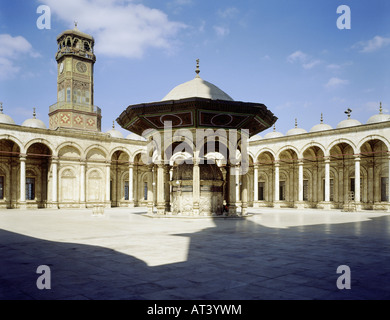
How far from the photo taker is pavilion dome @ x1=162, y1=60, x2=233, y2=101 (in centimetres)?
1719

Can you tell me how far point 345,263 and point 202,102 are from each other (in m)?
10.6

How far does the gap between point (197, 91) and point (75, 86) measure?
21.2m

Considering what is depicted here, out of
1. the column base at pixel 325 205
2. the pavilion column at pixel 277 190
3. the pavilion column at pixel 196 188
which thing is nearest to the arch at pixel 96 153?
the pavilion column at pixel 277 190

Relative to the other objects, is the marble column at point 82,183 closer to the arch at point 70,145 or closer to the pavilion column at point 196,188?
the arch at point 70,145

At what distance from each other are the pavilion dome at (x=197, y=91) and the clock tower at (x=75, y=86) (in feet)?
62.2

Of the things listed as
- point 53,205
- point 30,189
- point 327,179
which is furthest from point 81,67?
point 327,179

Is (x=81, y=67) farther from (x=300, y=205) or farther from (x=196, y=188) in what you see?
(x=300, y=205)

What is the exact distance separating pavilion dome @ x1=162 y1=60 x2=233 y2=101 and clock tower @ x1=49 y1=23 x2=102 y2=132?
62.2 ft

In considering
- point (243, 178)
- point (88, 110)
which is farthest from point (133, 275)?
point (88, 110)

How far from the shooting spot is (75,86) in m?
34.6

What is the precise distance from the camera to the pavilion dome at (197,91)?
1719 centimetres

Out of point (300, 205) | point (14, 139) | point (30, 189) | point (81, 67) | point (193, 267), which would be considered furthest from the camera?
point (81, 67)
